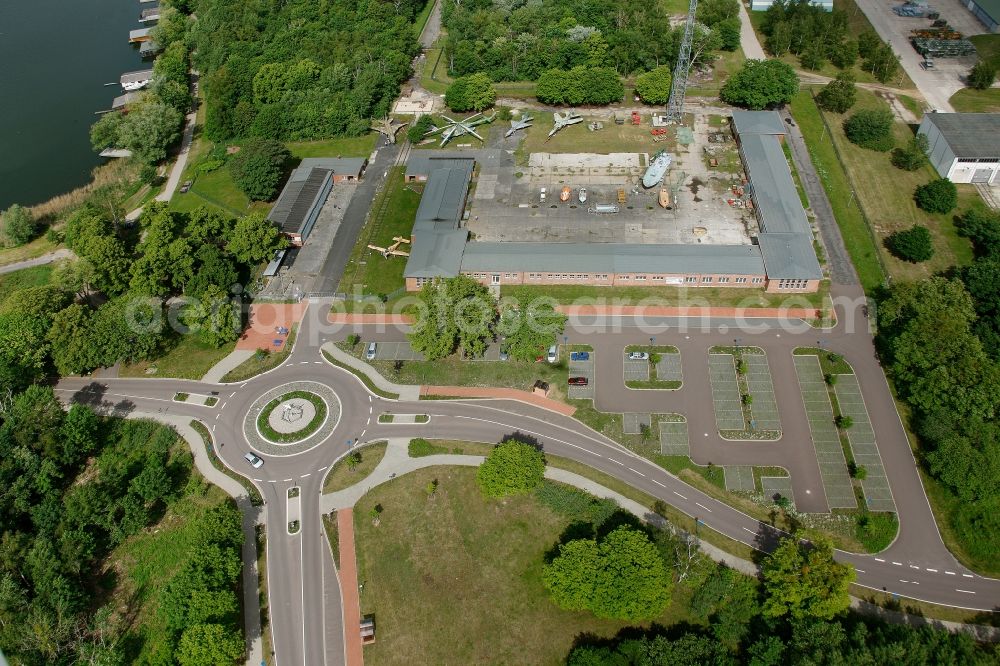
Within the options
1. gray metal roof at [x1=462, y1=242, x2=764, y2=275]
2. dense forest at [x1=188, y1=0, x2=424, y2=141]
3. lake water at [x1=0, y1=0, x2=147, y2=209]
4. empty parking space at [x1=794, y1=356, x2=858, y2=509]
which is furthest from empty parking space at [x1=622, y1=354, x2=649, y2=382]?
lake water at [x1=0, y1=0, x2=147, y2=209]

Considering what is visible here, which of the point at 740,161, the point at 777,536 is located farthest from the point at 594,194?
the point at 777,536

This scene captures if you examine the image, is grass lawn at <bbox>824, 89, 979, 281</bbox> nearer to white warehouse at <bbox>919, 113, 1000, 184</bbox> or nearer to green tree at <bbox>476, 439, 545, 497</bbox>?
white warehouse at <bbox>919, 113, 1000, 184</bbox>

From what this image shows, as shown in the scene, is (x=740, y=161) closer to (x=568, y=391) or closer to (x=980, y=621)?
(x=568, y=391)

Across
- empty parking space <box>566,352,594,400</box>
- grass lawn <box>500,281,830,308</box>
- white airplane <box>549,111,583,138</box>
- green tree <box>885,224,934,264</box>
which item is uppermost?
white airplane <box>549,111,583,138</box>

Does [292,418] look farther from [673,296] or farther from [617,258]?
[673,296]

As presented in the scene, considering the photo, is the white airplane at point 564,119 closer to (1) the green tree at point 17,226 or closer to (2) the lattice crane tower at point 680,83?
(2) the lattice crane tower at point 680,83

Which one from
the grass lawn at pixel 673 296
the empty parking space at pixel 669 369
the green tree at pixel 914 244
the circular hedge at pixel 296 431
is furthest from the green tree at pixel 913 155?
the circular hedge at pixel 296 431

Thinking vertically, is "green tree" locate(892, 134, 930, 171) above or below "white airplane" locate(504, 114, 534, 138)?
below
